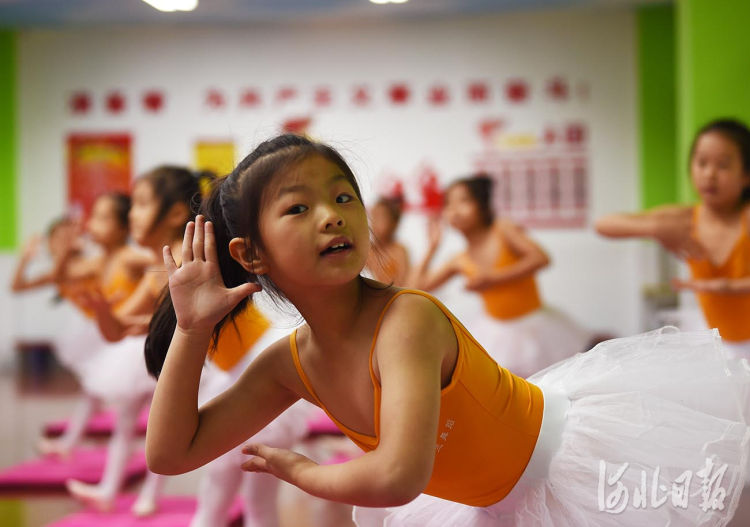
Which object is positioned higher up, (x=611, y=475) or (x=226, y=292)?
(x=226, y=292)

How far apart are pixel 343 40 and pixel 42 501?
15.5 feet

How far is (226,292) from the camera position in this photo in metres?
1.16

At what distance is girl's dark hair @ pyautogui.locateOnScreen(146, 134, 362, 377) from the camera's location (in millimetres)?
1143

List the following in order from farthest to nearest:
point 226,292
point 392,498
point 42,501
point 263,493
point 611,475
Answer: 1. point 42,501
2. point 263,493
3. point 611,475
4. point 226,292
5. point 392,498

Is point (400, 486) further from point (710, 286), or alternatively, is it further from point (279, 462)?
point (710, 286)

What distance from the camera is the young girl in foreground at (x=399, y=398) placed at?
1084 mm

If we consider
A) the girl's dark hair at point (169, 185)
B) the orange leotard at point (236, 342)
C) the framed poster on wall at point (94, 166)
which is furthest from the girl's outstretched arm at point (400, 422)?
the framed poster on wall at point (94, 166)

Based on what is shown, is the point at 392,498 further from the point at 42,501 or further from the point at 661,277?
the point at 661,277

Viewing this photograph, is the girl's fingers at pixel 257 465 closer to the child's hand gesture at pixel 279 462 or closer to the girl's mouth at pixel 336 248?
the child's hand gesture at pixel 279 462

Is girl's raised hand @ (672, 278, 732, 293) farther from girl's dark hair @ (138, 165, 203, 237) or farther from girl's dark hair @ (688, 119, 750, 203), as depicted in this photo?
girl's dark hair @ (138, 165, 203, 237)

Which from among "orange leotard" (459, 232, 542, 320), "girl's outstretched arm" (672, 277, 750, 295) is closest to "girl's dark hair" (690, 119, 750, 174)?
"girl's outstretched arm" (672, 277, 750, 295)

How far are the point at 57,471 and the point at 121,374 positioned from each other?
626mm

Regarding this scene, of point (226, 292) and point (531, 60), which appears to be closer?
point (226, 292)

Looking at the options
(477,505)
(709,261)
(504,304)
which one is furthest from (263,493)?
(504,304)
